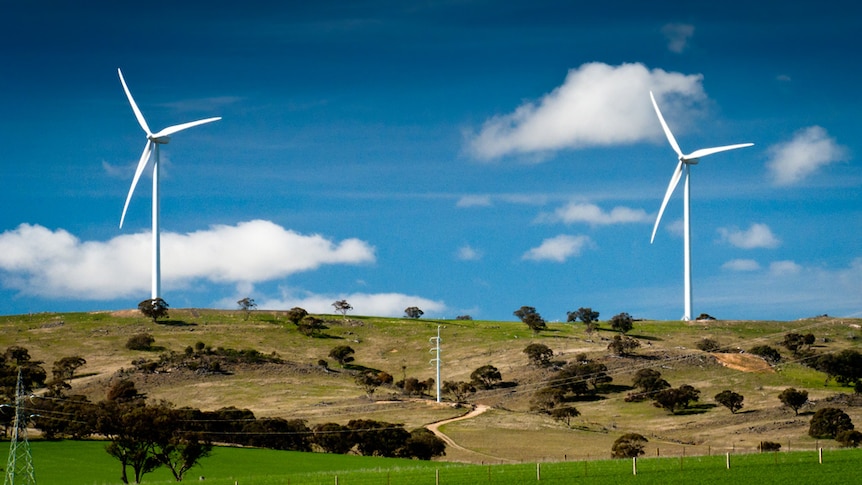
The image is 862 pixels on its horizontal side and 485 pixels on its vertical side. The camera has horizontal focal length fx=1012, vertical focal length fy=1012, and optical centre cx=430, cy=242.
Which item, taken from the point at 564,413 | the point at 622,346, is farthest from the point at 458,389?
the point at 622,346

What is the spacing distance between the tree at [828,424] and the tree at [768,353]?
47.7m

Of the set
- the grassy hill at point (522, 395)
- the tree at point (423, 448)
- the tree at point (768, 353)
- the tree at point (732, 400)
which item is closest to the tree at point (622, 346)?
the grassy hill at point (522, 395)

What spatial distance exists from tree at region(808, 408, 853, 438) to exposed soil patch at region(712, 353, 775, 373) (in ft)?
134

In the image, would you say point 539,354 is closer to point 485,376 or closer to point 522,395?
point 485,376

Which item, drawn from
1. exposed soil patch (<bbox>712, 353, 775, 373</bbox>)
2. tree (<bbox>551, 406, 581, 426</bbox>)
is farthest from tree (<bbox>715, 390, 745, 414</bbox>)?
exposed soil patch (<bbox>712, 353, 775, 373</bbox>)

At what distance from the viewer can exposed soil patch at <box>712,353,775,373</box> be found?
16825 cm

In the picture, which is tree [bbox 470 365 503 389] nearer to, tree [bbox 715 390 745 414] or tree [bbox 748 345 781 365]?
tree [bbox 715 390 745 414]

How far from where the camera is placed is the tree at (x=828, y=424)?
123 metres

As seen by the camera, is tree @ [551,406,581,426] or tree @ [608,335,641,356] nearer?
tree @ [551,406,581,426]

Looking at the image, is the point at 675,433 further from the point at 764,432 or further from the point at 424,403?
the point at 424,403

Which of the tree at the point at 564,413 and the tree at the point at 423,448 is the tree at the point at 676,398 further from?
the tree at the point at 423,448

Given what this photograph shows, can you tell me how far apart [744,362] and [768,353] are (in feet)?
23.5

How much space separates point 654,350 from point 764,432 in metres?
60.3

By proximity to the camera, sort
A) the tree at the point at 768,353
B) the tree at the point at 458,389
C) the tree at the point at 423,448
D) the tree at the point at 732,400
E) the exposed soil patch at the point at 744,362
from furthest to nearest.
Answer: the tree at the point at 768,353
the exposed soil patch at the point at 744,362
the tree at the point at 458,389
the tree at the point at 732,400
the tree at the point at 423,448
